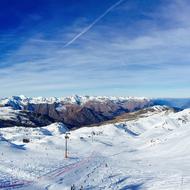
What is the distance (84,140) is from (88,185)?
58086mm

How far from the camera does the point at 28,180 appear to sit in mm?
38125

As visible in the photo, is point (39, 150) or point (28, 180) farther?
point (39, 150)

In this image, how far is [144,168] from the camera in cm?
4884

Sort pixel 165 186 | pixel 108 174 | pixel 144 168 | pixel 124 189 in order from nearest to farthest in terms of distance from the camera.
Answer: pixel 165 186 → pixel 124 189 → pixel 108 174 → pixel 144 168

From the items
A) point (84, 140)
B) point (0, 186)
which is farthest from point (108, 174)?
point (84, 140)

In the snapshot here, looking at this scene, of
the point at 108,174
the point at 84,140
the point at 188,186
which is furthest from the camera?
the point at 84,140

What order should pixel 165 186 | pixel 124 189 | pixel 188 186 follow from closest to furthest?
1. pixel 188 186
2. pixel 165 186
3. pixel 124 189

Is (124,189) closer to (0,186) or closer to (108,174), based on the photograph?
(108,174)

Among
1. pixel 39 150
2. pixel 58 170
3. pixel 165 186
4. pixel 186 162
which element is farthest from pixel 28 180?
pixel 39 150

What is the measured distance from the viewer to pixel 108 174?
43.9 metres

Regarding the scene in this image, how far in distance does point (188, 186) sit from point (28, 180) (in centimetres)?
1574

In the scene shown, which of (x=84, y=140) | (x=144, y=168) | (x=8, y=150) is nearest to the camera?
(x=144, y=168)

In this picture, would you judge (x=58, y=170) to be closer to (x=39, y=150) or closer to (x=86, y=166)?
(x=86, y=166)

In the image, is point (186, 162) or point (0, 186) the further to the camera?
point (186, 162)
